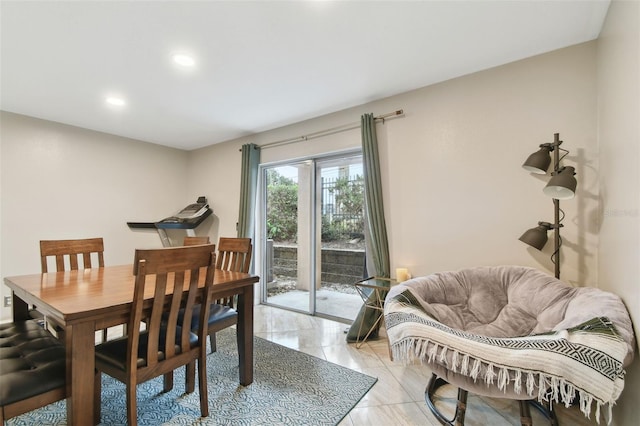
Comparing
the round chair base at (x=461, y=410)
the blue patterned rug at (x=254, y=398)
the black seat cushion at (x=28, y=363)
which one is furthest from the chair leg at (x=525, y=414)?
the black seat cushion at (x=28, y=363)

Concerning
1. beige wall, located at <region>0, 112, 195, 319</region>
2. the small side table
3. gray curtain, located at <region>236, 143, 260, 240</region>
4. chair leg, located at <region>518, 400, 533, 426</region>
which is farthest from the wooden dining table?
beige wall, located at <region>0, 112, 195, 319</region>

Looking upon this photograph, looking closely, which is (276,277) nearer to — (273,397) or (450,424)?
(273,397)

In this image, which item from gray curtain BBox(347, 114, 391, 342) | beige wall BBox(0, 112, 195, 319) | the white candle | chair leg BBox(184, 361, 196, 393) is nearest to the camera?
chair leg BBox(184, 361, 196, 393)

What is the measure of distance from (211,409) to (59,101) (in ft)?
11.2

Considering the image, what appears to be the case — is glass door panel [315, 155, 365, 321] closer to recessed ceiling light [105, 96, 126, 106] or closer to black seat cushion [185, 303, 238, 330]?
black seat cushion [185, 303, 238, 330]

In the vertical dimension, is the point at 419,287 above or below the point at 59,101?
below

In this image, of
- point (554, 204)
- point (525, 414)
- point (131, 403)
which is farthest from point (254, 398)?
point (554, 204)

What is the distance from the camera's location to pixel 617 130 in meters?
1.51

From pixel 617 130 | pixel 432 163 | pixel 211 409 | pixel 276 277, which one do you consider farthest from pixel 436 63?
pixel 276 277

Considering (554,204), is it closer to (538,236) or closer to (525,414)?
(538,236)

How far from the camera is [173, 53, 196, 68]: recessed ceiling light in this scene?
84.8 inches

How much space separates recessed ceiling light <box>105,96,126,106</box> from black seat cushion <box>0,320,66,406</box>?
2280 millimetres

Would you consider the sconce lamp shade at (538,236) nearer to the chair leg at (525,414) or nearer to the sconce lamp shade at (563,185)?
the sconce lamp shade at (563,185)

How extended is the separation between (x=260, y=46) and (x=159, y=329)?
1981 millimetres
